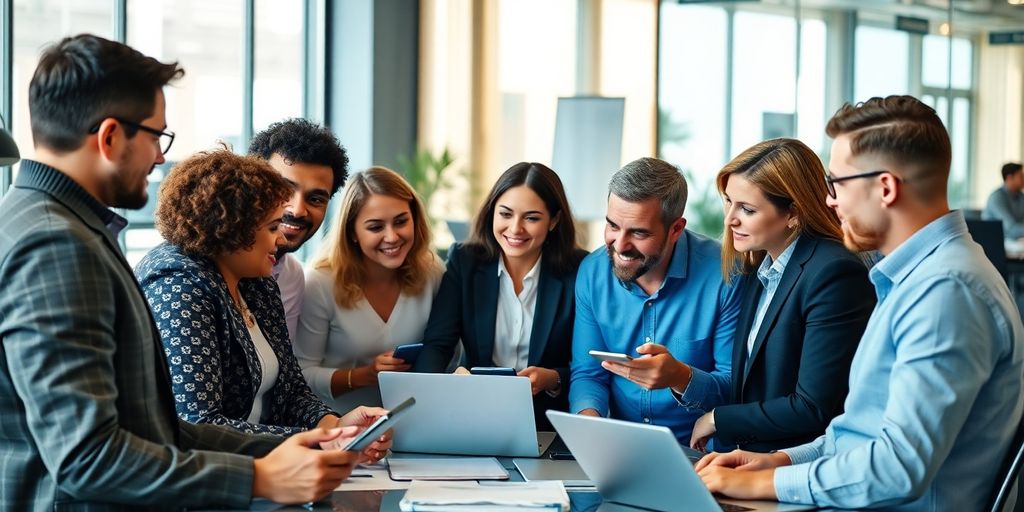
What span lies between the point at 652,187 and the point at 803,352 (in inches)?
27.7

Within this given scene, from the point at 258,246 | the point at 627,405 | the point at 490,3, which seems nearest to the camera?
the point at 258,246

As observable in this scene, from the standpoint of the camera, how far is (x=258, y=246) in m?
2.66

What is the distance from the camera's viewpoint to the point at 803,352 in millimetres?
2766

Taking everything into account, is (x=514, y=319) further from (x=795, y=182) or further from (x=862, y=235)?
(x=862, y=235)

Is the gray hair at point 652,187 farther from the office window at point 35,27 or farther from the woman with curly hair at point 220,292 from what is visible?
the office window at point 35,27

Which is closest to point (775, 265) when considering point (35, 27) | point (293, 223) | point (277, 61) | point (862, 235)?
point (862, 235)

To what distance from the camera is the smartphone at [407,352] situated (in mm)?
3238

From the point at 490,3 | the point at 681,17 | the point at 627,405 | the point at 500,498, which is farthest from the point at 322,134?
the point at 681,17

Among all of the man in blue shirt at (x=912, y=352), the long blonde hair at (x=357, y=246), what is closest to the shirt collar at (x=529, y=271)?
the long blonde hair at (x=357, y=246)

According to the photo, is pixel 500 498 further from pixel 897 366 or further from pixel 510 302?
pixel 510 302

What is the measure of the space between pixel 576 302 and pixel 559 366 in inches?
8.9

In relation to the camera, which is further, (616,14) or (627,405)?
(616,14)

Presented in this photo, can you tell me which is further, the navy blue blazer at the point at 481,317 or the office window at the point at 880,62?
the office window at the point at 880,62

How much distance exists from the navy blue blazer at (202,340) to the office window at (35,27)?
4.34m
